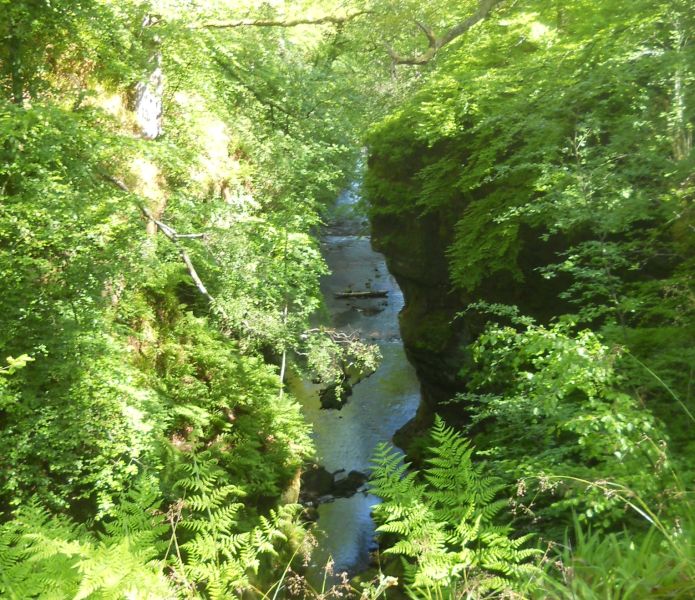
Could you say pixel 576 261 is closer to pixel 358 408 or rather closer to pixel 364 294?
pixel 358 408

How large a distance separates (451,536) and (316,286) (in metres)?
8.98

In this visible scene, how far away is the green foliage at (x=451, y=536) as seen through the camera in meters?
2.07

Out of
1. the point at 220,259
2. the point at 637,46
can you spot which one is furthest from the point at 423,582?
the point at 220,259

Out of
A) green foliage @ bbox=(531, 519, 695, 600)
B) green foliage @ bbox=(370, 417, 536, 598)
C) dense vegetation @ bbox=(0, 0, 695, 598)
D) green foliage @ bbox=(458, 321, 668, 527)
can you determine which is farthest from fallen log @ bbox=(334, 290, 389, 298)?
green foliage @ bbox=(531, 519, 695, 600)

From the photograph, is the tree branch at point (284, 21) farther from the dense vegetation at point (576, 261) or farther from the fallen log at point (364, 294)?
the fallen log at point (364, 294)

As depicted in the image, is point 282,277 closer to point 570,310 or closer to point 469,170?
point 469,170

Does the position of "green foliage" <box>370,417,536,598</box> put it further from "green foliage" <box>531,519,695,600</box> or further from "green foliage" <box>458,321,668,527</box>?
"green foliage" <box>458,321,668,527</box>

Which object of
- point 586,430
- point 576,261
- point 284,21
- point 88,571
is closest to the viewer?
point 88,571

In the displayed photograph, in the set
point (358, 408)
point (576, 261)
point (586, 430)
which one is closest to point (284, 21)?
point (576, 261)

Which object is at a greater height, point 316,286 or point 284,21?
point 284,21

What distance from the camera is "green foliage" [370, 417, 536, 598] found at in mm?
2074

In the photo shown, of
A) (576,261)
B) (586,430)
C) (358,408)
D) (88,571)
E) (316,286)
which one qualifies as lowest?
(358,408)

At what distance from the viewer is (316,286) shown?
1126 cm

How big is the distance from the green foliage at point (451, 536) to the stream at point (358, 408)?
14.9 ft
